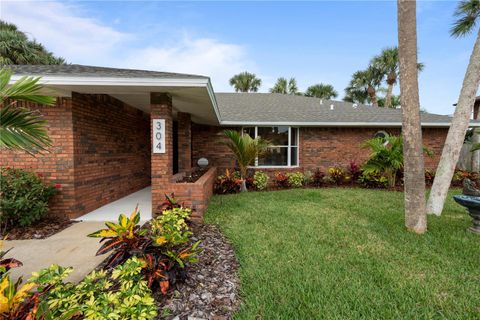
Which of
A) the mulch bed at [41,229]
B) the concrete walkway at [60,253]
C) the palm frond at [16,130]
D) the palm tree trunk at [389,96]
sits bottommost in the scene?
the concrete walkway at [60,253]

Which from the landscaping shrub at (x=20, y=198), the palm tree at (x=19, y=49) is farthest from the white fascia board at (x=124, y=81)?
the palm tree at (x=19, y=49)

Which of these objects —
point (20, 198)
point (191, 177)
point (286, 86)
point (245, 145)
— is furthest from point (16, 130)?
point (286, 86)

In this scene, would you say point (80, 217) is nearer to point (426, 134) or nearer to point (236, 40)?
point (236, 40)

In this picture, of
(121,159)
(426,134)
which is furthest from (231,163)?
(426,134)

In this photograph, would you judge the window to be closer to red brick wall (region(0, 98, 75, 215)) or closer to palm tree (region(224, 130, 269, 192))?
palm tree (region(224, 130, 269, 192))

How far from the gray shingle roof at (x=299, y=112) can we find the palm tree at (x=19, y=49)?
398 inches

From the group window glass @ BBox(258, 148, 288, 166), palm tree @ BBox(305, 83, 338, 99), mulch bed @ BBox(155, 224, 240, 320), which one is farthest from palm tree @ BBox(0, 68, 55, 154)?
palm tree @ BBox(305, 83, 338, 99)

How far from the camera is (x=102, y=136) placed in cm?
548

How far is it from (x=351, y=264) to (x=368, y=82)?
920 inches

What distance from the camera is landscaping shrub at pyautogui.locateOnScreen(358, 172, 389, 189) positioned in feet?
27.6

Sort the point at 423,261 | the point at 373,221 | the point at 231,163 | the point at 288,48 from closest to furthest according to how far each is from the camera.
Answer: the point at 423,261 < the point at 373,221 < the point at 231,163 < the point at 288,48

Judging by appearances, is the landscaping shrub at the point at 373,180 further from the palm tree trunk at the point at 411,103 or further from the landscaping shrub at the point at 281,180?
the palm tree trunk at the point at 411,103

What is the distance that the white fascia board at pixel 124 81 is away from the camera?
389 centimetres

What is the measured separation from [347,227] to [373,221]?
79 cm
